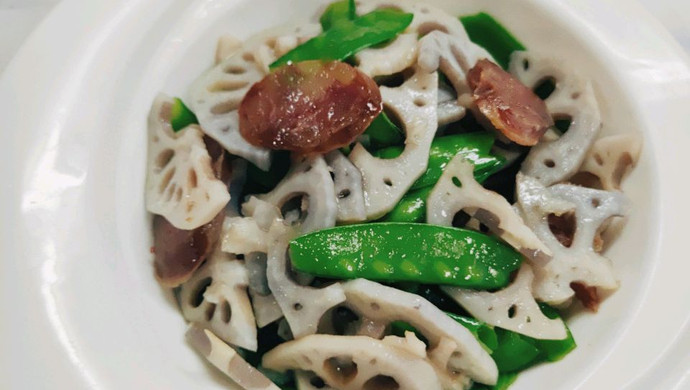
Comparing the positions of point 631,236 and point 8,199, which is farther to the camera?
point 631,236

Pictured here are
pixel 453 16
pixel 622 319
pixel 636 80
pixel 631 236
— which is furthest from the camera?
pixel 453 16

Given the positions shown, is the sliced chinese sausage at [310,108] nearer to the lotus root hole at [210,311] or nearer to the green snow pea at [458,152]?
the green snow pea at [458,152]

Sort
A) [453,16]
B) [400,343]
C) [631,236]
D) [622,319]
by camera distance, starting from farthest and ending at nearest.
→ [453,16], [631,236], [622,319], [400,343]

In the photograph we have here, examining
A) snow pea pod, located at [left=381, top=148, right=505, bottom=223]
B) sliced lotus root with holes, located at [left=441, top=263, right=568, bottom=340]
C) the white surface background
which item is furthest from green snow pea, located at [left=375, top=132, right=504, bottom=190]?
the white surface background

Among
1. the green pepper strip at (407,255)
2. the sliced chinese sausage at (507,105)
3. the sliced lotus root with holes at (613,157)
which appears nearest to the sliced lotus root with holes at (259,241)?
the green pepper strip at (407,255)

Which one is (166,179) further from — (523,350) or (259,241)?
(523,350)

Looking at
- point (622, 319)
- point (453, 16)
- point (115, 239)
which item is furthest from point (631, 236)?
point (115, 239)

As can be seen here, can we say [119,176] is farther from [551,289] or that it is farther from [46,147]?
[551,289]
